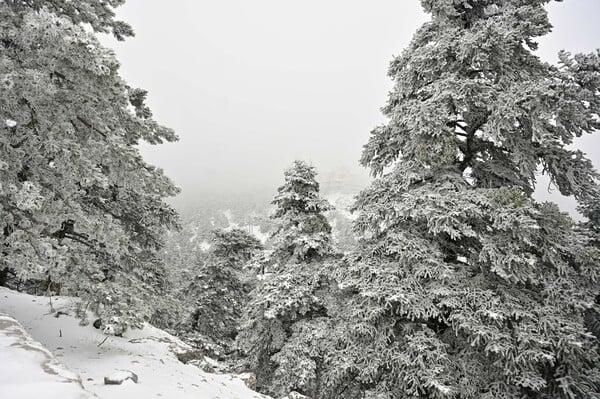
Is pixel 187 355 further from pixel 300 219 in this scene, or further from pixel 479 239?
pixel 479 239

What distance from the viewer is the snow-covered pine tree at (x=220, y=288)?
21.0 metres

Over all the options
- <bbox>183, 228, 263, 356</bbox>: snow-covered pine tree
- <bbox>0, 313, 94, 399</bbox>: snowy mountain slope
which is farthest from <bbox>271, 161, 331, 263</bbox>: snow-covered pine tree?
<bbox>0, 313, 94, 399</bbox>: snowy mountain slope

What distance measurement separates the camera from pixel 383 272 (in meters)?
7.09

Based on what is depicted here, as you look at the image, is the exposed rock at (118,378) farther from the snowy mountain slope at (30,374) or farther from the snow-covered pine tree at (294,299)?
the snow-covered pine tree at (294,299)

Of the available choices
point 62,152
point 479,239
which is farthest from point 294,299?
point 62,152

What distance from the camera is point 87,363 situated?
6.10 meters

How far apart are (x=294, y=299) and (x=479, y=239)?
6.99m

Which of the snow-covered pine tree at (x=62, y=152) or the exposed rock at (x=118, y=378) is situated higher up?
the snow-covered pine tree at (x=62, y=152)

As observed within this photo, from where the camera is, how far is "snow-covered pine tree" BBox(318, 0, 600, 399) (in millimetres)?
6145

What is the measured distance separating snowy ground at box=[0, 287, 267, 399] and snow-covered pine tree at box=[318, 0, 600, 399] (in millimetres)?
2967

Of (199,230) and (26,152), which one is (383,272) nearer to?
(26,152)

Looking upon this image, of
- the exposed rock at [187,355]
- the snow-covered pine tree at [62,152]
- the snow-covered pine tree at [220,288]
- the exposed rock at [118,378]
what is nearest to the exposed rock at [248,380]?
the exposed rock at [187,355]

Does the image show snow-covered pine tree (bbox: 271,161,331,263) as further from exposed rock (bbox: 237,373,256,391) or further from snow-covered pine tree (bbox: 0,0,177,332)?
snow-covered pine tree (bbox: 0,0,177,332)

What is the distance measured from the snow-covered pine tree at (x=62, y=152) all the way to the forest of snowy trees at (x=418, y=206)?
3 centimetres
